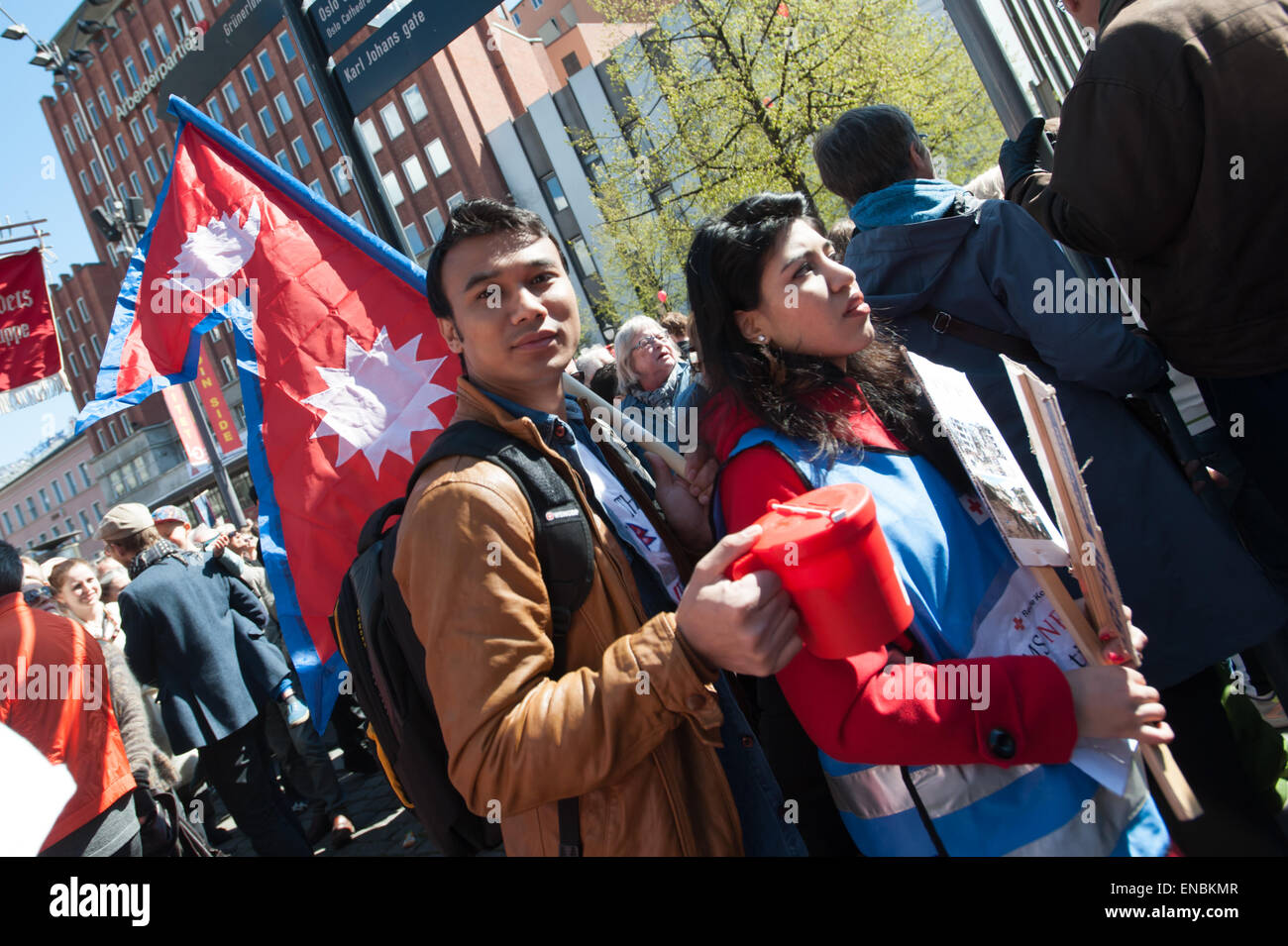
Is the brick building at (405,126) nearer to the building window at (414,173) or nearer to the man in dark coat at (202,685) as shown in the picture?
the building window at (414,173)

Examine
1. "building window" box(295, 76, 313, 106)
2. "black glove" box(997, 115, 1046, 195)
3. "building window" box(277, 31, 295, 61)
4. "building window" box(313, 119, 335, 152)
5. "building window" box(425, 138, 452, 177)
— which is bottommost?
"black glove" box(997, 115, 1046, 195)

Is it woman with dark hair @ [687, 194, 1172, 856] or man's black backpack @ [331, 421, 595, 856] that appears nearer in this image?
woman with dark hair @ [687, 194, 1172, 856]

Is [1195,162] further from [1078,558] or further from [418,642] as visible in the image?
[418,642]

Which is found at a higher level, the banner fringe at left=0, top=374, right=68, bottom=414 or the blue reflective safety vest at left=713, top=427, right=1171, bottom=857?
the banner fringe at left=0, top=374, right=68, bottom=414

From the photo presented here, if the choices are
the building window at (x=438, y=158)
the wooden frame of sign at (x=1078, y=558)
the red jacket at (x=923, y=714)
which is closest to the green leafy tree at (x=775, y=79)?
the wooden frame of sign at (x=1078, y=558)

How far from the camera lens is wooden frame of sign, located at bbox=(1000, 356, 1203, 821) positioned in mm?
1260

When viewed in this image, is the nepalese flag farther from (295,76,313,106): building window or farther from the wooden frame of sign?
(295,76,313,106): building window

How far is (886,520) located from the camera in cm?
146

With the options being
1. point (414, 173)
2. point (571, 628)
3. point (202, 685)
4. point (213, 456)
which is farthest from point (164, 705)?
point (414, 173)

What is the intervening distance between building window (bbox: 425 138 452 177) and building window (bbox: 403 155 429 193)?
69cm

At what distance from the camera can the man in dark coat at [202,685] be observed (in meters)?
4.57

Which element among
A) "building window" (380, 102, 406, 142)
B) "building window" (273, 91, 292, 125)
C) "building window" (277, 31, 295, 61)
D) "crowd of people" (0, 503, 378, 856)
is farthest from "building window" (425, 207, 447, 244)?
"crowd of people" (0, 503, 378, 856)

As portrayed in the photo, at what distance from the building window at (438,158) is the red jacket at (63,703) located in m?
36.6

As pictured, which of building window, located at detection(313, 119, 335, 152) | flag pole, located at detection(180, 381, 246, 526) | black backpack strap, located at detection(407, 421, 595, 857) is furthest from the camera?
building window, located at detection(313, 119, 335, 152)
